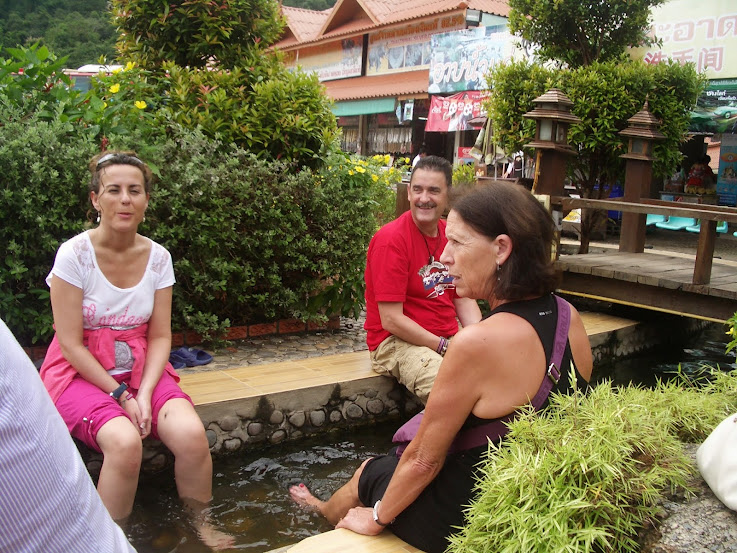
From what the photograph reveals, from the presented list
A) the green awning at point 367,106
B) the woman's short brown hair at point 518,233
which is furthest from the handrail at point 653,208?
the green awning at point 367,106

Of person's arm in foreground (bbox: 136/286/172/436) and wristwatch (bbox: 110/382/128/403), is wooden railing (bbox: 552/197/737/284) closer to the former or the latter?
person's arm in foreground (bbox: 136/286/172/436)

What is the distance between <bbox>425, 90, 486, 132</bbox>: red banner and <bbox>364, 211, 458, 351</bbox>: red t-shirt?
1193 cm

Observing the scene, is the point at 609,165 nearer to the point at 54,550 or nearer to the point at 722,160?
the point at 722,160

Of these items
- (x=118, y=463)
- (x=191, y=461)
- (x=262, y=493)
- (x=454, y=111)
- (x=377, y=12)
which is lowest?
(x=262, y=493)

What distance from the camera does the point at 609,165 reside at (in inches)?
385

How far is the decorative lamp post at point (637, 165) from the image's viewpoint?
868cm

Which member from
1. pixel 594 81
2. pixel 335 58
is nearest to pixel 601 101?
pixel 594 81

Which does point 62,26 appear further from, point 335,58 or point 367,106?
point 367,106

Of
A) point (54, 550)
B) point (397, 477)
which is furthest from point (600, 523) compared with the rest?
point (54, 550)

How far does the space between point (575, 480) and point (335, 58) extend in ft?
78.7

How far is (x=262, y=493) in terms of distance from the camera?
12.9 ft

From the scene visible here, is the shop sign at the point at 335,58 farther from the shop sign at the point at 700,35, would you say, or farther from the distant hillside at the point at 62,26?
the shop sign at the point at 700,35

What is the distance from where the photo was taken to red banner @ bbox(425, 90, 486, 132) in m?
16.5

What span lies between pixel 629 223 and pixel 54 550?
28.8 ft
